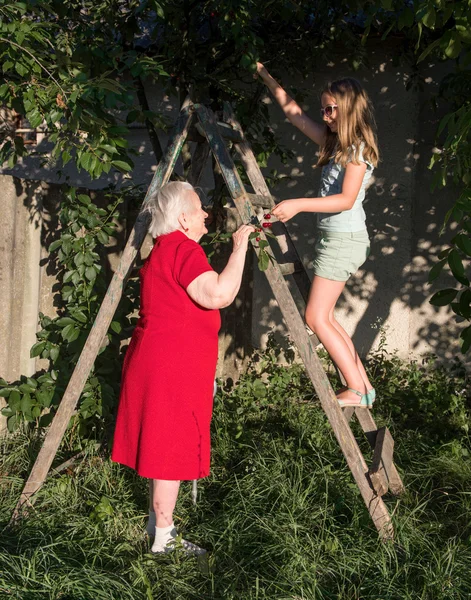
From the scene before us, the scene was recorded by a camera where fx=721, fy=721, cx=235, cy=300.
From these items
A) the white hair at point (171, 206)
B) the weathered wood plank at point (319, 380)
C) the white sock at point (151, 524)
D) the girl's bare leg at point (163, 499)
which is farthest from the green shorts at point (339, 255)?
the white sock at point (151, 524)

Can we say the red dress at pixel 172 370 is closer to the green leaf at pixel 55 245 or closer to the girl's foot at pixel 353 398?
the girl's foot at pixel 353 398

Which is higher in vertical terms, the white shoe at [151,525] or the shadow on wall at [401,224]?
the shadow on wall at [401,224]

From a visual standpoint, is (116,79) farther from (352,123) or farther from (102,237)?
(352,123)

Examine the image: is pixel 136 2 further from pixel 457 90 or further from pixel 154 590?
pixel 154 590

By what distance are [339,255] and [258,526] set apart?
1.25 metres

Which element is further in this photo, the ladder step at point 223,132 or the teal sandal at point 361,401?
the ladder step at point 223,132

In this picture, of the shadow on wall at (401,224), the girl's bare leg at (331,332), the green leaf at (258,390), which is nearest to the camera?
the girl's bare leg at (331,332)

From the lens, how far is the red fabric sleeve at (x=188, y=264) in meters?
2.95

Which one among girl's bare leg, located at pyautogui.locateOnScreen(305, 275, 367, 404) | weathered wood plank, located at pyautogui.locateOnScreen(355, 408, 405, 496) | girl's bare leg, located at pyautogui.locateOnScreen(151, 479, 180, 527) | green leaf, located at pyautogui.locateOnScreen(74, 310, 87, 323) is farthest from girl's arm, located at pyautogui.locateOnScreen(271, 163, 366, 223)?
green leaf, located at pyautogui.locateOnScreen(74, 310, 87, 323)

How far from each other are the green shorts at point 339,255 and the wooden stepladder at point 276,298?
19cm

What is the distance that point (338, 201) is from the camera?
121 inches

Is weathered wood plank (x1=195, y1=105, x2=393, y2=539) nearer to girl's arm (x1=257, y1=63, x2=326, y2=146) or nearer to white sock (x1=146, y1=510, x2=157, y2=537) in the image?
girl's arm (x1=257, y1=63, x2=326, y2=146)

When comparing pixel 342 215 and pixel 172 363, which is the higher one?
pixel 342 215

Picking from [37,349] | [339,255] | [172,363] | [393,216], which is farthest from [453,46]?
[393,216]
